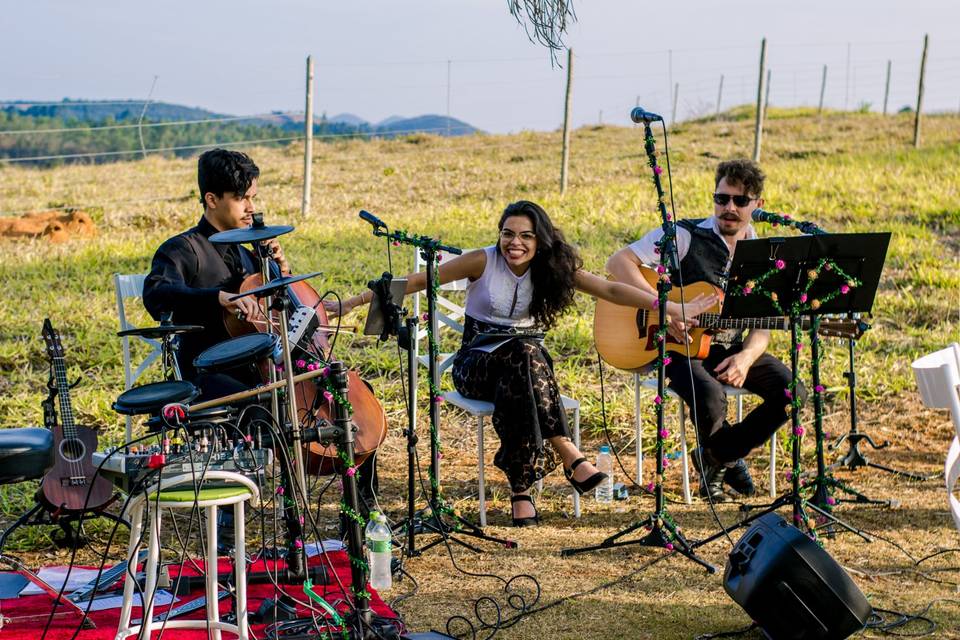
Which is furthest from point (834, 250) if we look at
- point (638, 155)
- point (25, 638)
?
point (638, 155)

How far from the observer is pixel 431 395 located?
4.50 m

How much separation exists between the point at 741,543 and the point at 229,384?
87.3 inches

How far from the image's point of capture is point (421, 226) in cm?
1042

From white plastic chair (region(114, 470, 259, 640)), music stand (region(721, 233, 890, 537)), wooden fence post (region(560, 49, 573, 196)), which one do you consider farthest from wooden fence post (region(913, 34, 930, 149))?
white plastic chair (region(114, 470, 259, 640))

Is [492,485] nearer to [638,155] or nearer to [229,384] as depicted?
[229,384]

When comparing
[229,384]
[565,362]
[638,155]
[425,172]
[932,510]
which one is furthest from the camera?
[638,155]

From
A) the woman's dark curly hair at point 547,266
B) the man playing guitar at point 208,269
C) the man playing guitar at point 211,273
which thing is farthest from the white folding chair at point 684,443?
the man playing guitar at point 208,269

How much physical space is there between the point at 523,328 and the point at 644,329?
0.67 metres

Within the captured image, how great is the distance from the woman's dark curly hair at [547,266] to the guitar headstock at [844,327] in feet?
3.87

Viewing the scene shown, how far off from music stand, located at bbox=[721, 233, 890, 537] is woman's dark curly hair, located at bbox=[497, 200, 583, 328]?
36.3 inches

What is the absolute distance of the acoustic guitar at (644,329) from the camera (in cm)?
506

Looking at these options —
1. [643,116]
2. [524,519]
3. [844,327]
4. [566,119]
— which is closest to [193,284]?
[524,519]

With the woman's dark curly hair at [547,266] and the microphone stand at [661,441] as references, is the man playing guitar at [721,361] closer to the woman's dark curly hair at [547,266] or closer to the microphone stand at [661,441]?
the woman's dark curly hair at [547,266]

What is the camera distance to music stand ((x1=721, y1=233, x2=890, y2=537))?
13.4 feet
